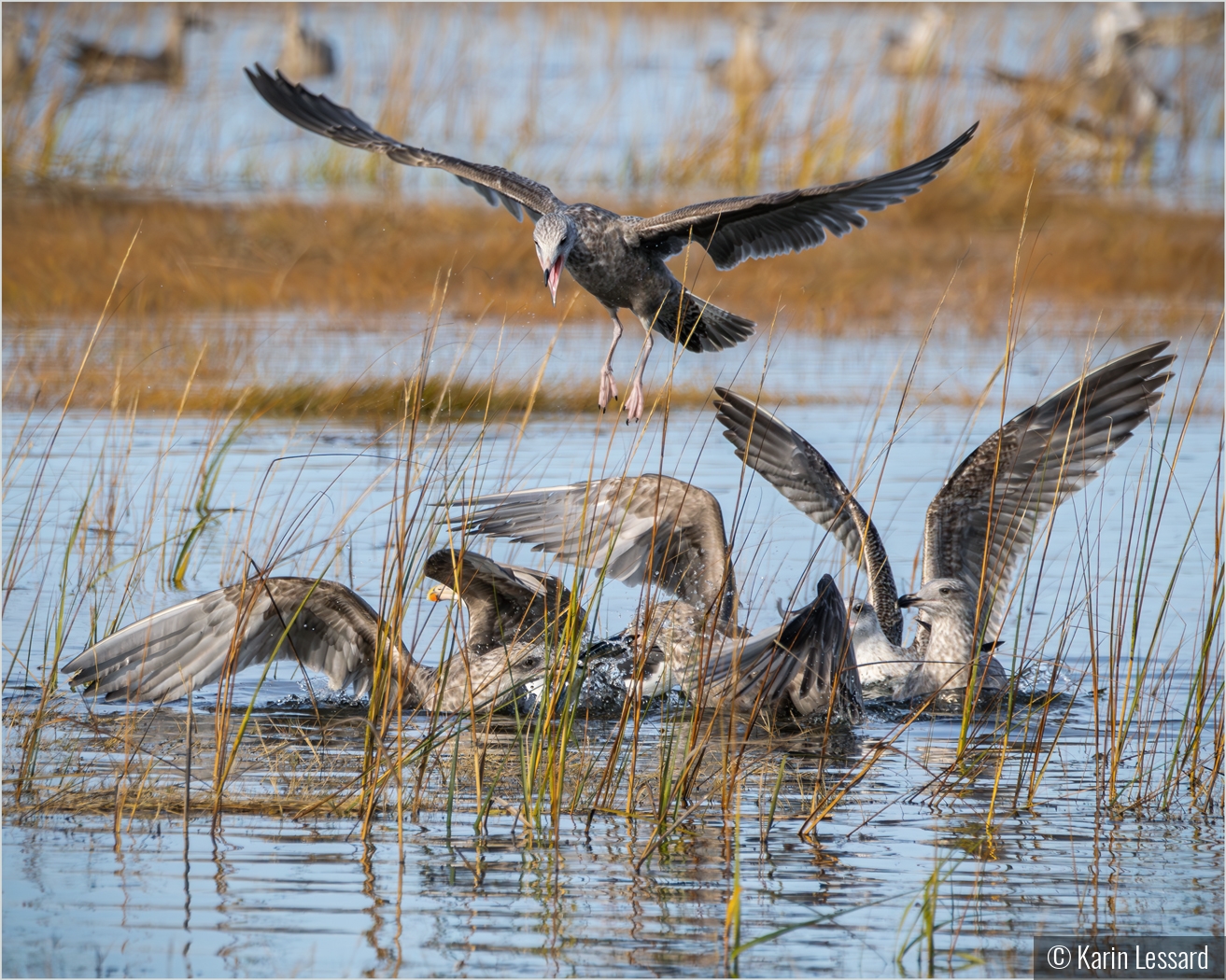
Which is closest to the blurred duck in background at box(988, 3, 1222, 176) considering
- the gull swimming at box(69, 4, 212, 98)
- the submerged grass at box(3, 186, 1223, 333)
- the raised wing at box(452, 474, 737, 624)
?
the submerged grass at box(3, 186, 1223, 333)

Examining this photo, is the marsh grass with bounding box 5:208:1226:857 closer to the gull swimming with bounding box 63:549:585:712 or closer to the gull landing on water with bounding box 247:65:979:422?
the gull swimming with bounding box 63:549:585:712

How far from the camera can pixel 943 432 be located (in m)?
10.2

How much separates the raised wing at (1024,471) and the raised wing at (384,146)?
88.7 inches

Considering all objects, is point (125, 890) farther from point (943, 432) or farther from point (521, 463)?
point (943, 432)

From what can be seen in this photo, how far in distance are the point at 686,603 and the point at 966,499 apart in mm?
1171

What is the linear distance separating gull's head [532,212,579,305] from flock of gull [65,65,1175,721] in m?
0.01

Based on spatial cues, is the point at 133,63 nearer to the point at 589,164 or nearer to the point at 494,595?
the point at 589,164

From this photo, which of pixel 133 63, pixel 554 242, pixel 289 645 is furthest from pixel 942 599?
pixel 133 63

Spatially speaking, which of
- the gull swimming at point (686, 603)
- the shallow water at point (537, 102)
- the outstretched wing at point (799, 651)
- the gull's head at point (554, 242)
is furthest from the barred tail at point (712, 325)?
the shallow water at point (537, 102)

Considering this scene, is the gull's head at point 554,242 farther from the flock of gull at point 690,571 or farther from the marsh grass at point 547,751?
the marsh grass at point 547,751

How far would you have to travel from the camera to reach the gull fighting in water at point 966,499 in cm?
620

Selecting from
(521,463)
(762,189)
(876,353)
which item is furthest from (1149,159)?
(521,463)

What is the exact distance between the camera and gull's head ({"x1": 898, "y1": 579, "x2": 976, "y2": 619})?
6.22m

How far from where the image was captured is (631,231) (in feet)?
24.1
